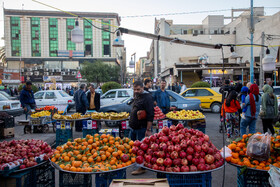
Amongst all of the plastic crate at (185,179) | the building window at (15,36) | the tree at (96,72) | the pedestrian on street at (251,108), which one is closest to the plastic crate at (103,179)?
the plastic crate at (185,179)

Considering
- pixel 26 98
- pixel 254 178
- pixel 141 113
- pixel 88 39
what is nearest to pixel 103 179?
pixel 141 113

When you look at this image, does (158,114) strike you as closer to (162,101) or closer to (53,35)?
(162,101)

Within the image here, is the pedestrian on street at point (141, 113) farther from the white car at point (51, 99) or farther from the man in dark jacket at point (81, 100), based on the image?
the white car at point (51, 99)

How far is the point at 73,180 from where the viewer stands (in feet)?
11.3

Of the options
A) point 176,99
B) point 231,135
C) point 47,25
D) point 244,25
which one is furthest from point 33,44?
point 231,135

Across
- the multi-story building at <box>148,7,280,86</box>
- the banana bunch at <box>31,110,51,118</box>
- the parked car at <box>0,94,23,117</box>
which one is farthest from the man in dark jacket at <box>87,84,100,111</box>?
the multi-story building at <box>148,7,280,86</box>

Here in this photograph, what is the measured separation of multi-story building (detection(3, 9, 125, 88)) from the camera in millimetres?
54750

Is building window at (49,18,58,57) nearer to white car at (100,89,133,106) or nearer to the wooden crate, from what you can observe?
white car at (100,89,133,106)

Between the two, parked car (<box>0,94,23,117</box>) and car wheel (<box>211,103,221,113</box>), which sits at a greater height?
parked car (<box>0,94,23,117</box>)

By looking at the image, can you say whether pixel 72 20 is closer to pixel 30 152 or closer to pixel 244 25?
pixel 244 25

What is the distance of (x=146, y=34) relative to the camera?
7504 mm

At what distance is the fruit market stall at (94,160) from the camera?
3242 mm

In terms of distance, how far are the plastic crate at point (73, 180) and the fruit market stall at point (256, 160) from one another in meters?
2.26

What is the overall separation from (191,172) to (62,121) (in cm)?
541
